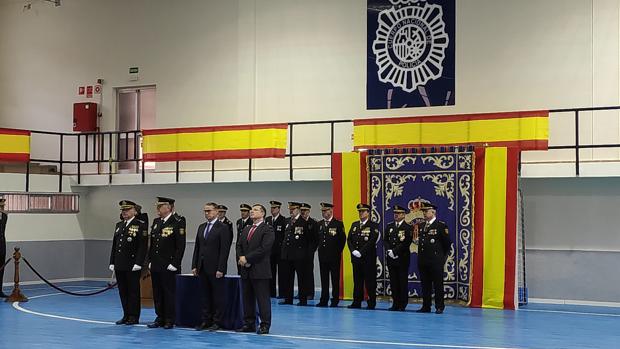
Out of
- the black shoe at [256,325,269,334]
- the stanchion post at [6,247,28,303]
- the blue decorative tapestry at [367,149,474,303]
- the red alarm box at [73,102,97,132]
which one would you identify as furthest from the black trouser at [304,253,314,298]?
the red alarm box at [73,102,97,132]

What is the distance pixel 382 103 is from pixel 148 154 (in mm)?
5360

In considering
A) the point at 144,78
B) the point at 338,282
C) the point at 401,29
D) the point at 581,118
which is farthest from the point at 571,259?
the point at 144,78

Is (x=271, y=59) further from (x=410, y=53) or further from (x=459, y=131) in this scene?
(x=459, y=131)

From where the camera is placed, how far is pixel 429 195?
52.1 ft

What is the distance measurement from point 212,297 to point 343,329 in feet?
6.22

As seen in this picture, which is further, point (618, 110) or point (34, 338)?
point (618, 110)

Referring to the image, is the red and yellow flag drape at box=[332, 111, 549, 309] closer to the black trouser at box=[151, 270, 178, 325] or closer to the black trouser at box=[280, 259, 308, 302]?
the black trouser at box=[280, 259, 308, 302]

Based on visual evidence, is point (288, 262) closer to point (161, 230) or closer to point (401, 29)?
point (161, 230)

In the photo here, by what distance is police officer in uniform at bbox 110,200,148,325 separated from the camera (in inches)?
491

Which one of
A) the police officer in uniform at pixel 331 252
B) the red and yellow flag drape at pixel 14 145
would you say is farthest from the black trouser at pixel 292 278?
the red and yellow flag drape at pixel 14 145

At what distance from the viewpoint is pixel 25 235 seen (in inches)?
799

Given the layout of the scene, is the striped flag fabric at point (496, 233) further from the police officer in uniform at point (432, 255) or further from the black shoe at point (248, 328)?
the black shoe at point (248, 328)

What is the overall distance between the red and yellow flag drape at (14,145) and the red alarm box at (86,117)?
263cm

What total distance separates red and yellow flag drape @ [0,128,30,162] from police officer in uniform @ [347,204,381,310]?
8448mm
